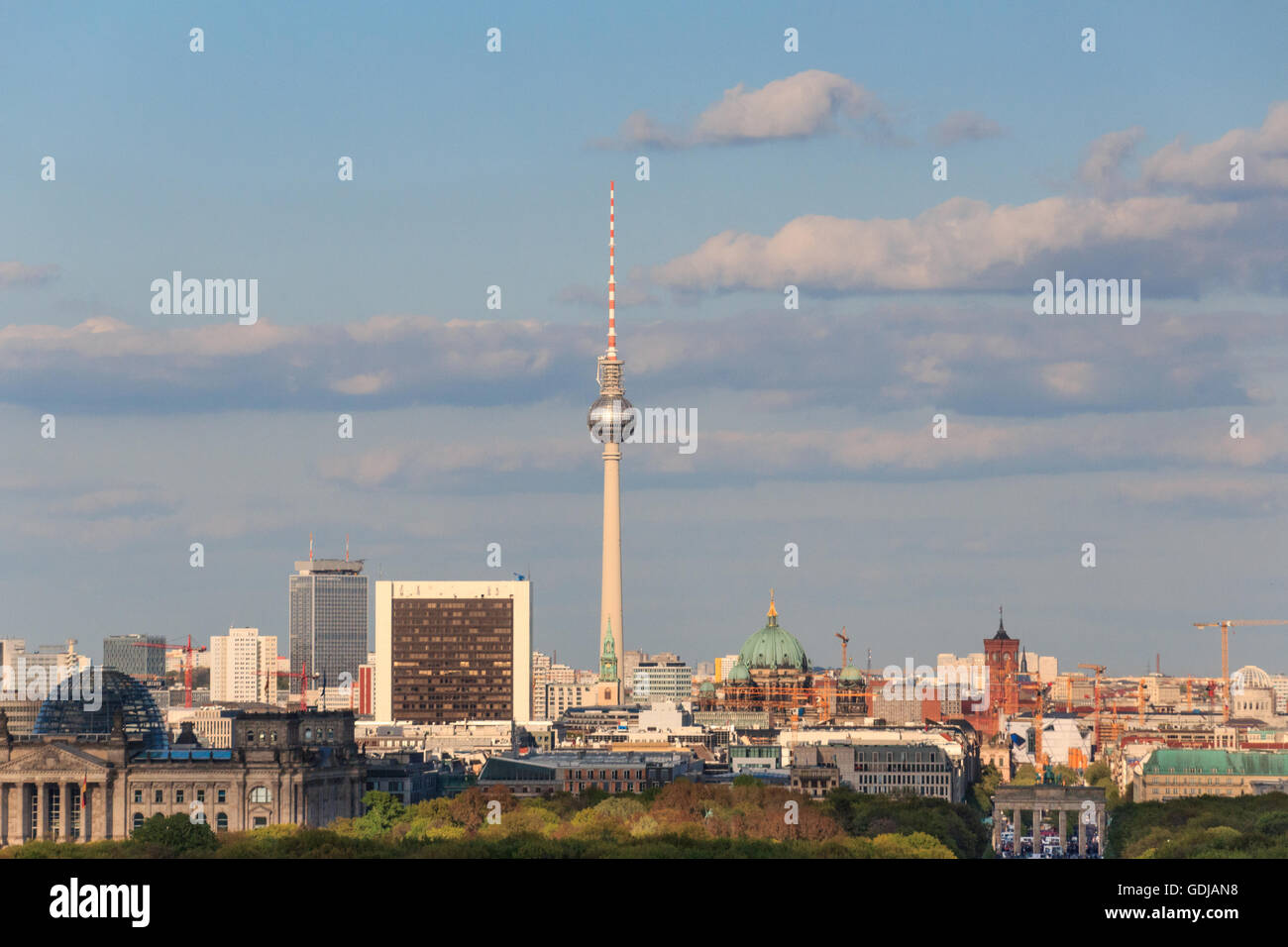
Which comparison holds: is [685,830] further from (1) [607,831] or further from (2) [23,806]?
(2) [23,806]

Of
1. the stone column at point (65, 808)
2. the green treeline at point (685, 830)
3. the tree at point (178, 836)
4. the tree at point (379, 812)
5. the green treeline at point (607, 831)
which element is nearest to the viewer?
the green treeline at point (607, 831)

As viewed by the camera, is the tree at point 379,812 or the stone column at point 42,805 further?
the stone column at point 42,805

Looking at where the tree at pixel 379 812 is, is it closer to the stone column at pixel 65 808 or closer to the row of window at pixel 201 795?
the row of window at pixel 201 795

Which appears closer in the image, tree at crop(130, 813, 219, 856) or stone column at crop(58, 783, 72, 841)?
tree at crop(130, 813, 219, 856)

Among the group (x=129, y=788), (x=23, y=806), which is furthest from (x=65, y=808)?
(x=129, y=788)

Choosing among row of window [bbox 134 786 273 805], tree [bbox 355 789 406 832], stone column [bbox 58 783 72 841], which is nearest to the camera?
tree [bbox 355 789 406 832]

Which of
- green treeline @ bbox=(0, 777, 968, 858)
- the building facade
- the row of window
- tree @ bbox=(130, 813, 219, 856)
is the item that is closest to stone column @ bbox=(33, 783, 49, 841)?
the building facade

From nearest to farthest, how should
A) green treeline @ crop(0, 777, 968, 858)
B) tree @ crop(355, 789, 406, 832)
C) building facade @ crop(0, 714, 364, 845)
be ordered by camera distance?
green treeline @ crop(0, 777, 968, 858) → tree @ crop(355, 789, 406, 832) → building facade @ crop(0, 714, 364, 845)

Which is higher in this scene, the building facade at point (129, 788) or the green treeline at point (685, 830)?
the building facade at point (129, 788)

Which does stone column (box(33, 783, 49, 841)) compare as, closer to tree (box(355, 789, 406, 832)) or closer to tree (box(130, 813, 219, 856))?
tree (box(355, 789, 406, 832))

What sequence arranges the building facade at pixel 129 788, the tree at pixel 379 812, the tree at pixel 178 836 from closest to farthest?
the tree at pixel 178 836 → the tree at pixel 379 812 → the building facade at pixel 129 788

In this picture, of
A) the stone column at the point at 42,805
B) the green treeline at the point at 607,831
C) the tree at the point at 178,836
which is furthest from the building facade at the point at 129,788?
the tree at the point at 178,836
